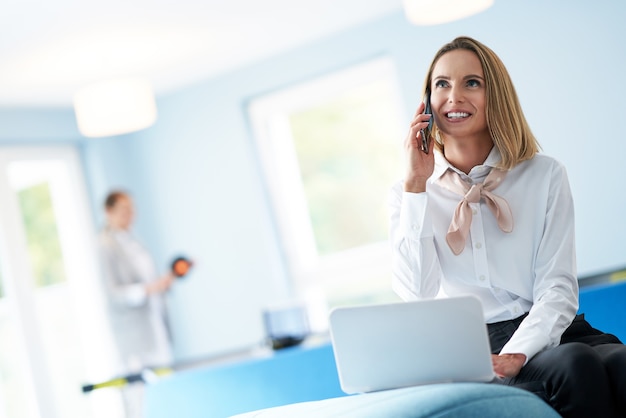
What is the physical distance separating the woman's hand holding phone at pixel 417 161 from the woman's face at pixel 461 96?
95 mm

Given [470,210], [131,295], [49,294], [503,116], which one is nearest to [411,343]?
[470,210]

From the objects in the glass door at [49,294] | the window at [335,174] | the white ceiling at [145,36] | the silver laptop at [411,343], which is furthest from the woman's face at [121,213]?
the silver laptop at [411,343]

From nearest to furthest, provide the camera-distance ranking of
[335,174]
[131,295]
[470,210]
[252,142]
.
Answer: [470,210] → [131,295] → [335,174] → [252,142]

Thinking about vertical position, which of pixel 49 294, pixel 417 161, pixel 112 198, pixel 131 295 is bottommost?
pixel 131 295

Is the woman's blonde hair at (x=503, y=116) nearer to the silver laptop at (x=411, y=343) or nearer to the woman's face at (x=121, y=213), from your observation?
the silver laptop at (x=411, y=343)

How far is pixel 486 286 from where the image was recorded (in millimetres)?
2193

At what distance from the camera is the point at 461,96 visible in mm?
2270

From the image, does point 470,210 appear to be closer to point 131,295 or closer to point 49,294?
point 131,295

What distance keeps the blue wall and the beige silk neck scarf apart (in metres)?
3.97

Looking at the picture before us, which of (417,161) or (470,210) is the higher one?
(417,161)

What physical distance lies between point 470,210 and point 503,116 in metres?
0.26

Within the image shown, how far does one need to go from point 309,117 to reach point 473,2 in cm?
271

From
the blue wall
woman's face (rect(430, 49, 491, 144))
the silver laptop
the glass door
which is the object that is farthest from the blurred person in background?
the silver laptop

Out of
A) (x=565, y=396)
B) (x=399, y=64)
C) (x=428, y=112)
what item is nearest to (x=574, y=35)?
(x=399, y=64)
